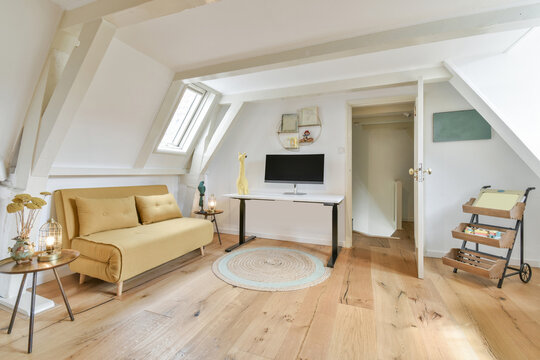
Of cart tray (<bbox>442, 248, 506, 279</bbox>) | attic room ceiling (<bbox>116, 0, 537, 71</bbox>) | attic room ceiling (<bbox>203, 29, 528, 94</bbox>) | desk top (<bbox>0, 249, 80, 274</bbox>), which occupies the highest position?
attic room ceiling (<bbox>203, 29, 528, 94</bbox>)

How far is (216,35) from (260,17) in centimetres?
46

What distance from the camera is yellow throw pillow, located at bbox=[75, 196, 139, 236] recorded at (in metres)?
2.33

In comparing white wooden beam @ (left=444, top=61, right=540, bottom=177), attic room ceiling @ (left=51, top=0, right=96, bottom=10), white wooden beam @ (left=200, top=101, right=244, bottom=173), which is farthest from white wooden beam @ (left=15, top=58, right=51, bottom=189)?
white wooden beam @ (left=444, top=61, right=540, bottom=177)

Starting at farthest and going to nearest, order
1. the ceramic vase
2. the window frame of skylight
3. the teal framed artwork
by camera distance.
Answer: the window frame of skylight → the teal framed artwork → the ceramic vase

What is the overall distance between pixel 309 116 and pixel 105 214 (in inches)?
113

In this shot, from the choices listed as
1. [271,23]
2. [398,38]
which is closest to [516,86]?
[398,38]

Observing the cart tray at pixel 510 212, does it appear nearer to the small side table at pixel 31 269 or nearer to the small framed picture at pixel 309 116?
the small framed picture at pixel 309 116

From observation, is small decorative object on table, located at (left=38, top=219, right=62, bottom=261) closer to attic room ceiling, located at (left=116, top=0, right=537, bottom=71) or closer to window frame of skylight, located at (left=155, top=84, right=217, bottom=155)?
attic room ceiling, located at (left=116, top=0, right=537, bottom=71)

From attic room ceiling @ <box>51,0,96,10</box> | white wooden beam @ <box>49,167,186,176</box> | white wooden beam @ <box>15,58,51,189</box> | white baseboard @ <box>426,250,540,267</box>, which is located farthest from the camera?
white baseboard @ <box>426,250,540,267</box>

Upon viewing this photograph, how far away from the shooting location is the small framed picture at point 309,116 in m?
3.63

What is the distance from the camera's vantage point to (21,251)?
5.11 ft

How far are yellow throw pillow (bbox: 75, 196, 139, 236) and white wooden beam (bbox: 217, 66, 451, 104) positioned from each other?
2.09 meters

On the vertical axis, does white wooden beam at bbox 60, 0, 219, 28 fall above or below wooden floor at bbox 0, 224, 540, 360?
above

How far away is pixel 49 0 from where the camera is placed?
1748mm
